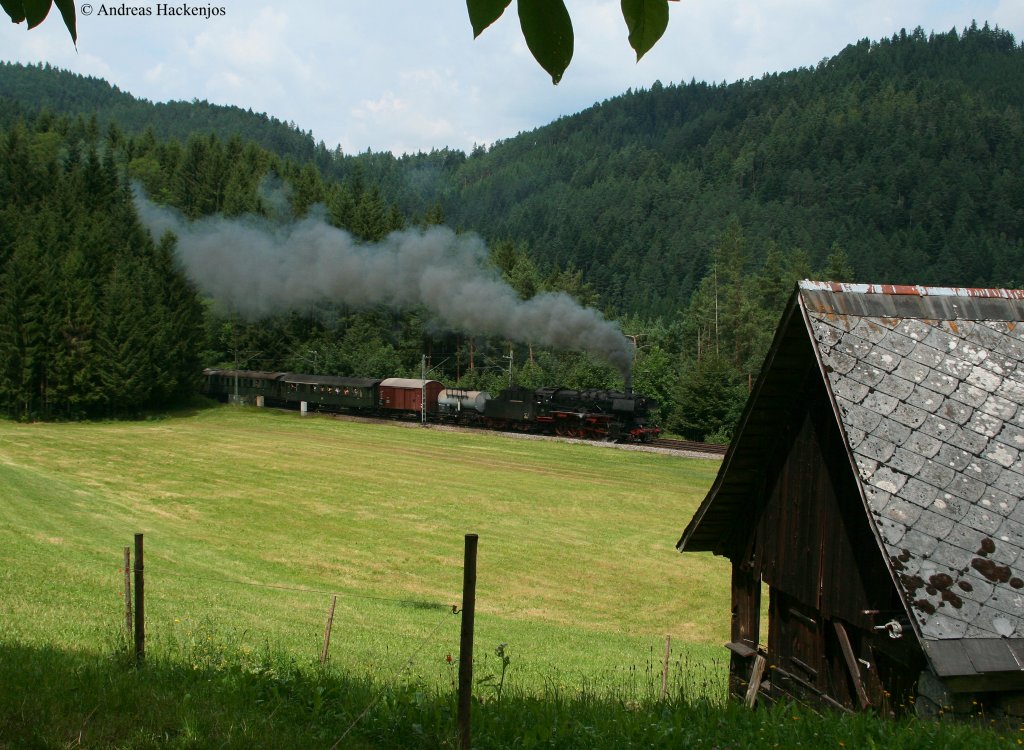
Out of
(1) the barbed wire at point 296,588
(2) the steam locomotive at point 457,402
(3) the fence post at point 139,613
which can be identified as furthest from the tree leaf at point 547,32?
(2) the steam locomotive at point 457,402

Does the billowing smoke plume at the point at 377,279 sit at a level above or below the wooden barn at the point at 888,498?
above

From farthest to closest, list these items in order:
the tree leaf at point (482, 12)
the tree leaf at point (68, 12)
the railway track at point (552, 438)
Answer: the railway track at point (552, 438), the tree leaf at point (68, 12), the tree leaf at point (482, 12)

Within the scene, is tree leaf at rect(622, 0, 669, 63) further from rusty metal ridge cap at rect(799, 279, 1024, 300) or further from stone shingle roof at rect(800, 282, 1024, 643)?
rusty metal ridge cap at rect(799, 279, 1024, 300)

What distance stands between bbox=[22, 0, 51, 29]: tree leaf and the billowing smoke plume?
49.8m

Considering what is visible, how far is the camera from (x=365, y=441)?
47.2m

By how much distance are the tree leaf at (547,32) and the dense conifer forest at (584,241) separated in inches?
2065

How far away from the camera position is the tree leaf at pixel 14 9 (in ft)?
7.89

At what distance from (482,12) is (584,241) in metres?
159

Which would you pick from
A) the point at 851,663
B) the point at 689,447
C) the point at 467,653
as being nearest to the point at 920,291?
the point at 851,663

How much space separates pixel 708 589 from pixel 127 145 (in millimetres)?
110916

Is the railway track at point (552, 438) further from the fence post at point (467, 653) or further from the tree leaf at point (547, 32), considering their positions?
the tree leaf at point (547, 32)

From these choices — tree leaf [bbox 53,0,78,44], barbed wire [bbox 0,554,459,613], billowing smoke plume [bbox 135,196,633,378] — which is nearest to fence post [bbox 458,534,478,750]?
tree leaf [bbox 53,0,78,44]

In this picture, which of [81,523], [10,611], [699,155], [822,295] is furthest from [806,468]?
[699,155]

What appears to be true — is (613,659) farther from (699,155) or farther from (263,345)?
(699,155)
